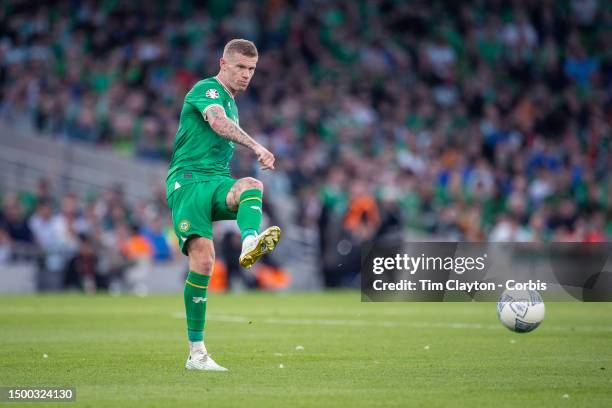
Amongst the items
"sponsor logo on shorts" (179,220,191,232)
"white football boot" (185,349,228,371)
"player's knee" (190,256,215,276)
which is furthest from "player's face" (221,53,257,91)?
"white football boot" (185,349,228,371)

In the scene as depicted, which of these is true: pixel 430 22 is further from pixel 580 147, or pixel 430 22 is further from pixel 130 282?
pixel 130 282

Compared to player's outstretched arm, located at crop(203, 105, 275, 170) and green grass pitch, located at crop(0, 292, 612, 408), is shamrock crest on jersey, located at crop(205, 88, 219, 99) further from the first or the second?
green grass pitch, located at crop(0, 292, 612, 408)

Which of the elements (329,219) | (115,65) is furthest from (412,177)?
(115,65)

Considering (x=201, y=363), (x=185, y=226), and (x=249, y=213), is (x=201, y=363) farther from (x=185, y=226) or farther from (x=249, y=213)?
(x=249, y=213)

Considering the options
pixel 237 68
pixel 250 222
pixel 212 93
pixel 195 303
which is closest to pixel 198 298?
pixel 195 303

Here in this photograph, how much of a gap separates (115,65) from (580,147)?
11.7m

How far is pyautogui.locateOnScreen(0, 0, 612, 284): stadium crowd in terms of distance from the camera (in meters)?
25.3

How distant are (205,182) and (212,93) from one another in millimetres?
713

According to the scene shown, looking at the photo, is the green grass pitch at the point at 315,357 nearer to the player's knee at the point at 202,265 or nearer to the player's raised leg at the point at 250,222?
the player's knee at the point at 202,265

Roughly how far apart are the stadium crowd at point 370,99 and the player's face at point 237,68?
47.3 ft

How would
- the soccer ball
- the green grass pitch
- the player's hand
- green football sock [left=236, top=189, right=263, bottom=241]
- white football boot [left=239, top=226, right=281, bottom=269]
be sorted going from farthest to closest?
the soccer ball, green football sock [left=236, top=189, right=263, bottom=241], the player's hand, white football boot [left=239, top=226, right=281, bottom=269], the green grass pitch

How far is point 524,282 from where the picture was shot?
20922 millimetres

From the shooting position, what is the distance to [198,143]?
30.4 ft

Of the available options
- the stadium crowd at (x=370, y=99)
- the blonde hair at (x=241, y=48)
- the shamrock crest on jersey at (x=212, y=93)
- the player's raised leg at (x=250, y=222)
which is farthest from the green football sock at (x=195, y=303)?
the stadium crowd at (x=370, y=99)
